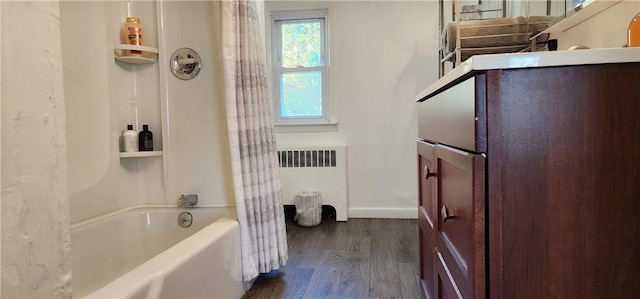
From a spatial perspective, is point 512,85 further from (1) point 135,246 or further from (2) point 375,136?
(2) point 375,136

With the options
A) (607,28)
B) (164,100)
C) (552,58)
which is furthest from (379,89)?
(552,58)

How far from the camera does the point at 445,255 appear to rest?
3.25ft

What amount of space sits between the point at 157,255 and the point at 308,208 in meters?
1.58

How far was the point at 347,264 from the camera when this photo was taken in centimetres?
220

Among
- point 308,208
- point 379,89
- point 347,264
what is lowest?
point 347,264

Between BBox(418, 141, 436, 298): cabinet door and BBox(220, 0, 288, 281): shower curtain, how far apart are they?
0.80 meters

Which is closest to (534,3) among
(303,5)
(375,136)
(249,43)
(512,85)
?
(512,85)

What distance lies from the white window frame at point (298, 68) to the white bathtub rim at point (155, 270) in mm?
1818

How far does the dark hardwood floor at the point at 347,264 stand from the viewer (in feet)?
6.06

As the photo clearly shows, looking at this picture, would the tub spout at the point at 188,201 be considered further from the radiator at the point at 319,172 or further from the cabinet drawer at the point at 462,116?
the cabinet drawer at the point at 462,116

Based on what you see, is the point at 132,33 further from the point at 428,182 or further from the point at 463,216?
the point at 463,216

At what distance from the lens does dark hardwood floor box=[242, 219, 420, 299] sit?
72.7 inches

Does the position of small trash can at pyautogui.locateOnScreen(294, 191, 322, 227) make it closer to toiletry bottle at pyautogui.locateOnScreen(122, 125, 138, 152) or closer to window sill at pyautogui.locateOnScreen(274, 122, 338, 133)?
window sill at pyautogui.locateOnScreen(274, 122, 338, 133)

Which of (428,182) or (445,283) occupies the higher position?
(428,182)
